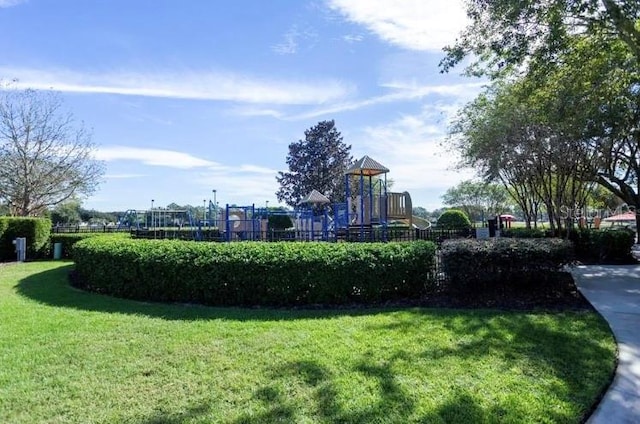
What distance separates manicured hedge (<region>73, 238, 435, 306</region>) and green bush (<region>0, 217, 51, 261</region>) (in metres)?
9.95

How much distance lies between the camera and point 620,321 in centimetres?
554

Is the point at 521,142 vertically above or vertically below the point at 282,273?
above

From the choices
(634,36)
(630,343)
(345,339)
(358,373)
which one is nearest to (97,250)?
(345,339)

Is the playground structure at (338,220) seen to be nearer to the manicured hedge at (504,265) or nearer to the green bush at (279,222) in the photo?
the manicured hedge at (504,265)

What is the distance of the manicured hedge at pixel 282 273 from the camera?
6684 mm

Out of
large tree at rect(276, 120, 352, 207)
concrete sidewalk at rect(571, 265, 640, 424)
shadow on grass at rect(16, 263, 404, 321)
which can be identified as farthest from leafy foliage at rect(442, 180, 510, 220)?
shadow on grass at rect(16, 263, 404, 321)

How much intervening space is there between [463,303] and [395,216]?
325 inches

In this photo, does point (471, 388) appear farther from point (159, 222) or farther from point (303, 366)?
point (159, 222)

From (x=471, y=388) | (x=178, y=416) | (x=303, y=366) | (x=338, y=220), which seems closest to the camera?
(x=178, y=416)

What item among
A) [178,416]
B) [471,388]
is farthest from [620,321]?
[178,416]

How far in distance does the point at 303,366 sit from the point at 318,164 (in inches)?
1531

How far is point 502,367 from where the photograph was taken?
4.03 meters

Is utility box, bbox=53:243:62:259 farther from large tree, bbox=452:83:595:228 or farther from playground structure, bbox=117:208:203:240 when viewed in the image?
large tree, bbox=452:83:595:228

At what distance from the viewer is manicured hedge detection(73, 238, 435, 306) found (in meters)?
6.68
